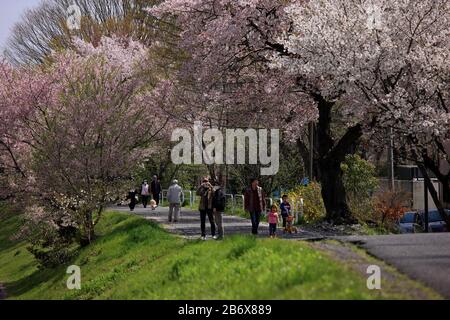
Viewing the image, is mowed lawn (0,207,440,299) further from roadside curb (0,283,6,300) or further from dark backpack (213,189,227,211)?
dark backpack (213,189,227,211)

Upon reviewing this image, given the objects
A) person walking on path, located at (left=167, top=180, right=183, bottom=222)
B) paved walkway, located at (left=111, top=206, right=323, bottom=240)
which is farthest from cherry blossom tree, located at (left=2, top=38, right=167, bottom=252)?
paved walkway, located at (left=111, top=206, right=323, bottom=240)

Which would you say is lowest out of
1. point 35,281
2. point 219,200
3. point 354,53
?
point 35,281

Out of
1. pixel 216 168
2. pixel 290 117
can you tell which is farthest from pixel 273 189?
pixel 290 117

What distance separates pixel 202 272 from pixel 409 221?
20581mm

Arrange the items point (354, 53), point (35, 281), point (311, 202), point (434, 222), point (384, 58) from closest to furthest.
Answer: point (354, 53)
point (384, 58)
point (35, 281)
point (311, 202)
point (434, 222)

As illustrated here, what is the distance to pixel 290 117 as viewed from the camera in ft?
95.7

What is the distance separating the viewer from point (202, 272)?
40.7 ft

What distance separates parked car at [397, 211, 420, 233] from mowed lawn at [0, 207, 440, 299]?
10745mm

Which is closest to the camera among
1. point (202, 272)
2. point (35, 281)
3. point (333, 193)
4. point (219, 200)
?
point (202, 272)

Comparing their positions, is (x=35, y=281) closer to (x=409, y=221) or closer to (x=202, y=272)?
(x=202, y=272)

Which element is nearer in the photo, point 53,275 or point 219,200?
point 219,200

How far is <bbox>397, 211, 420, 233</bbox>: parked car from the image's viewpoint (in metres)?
29.6

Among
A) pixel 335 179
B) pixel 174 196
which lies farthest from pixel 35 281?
pixel 335 179
